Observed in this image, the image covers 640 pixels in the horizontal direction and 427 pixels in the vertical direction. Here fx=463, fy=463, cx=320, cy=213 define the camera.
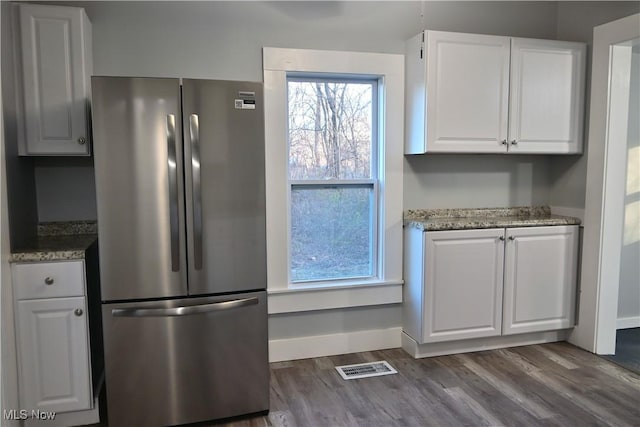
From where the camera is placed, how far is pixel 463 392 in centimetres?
262

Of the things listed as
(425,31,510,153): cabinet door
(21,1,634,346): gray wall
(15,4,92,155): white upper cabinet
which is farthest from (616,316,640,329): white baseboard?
(15,4,92,155): white upper cabinet

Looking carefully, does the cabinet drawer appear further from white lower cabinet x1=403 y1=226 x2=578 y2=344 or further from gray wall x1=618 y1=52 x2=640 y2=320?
gray wall x1=618 y1=52 x2=640 y2=320

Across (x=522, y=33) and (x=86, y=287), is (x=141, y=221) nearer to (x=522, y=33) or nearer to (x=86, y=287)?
(x=86, y=287)

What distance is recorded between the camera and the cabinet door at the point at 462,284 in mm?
2973

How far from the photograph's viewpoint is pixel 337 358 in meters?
3.12

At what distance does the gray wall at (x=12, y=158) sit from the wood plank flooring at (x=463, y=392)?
1463 millimetres

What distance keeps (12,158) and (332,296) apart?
1997 mm

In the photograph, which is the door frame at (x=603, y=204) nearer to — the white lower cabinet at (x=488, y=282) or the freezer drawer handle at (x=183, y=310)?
the white lower cabinet at (x=488, y=282)

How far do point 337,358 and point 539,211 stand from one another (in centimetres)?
189

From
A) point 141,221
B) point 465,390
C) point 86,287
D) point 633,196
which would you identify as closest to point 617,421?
point 465,390

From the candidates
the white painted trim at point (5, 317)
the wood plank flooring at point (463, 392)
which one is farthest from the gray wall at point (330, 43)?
the white painted trim at point (5, 317)

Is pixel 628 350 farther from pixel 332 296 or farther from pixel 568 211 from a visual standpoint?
pixel 332 296

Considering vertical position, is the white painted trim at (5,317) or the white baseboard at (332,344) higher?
the white painted trim at (5,317)

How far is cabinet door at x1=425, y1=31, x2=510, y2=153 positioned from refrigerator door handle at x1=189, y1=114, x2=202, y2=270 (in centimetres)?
150
